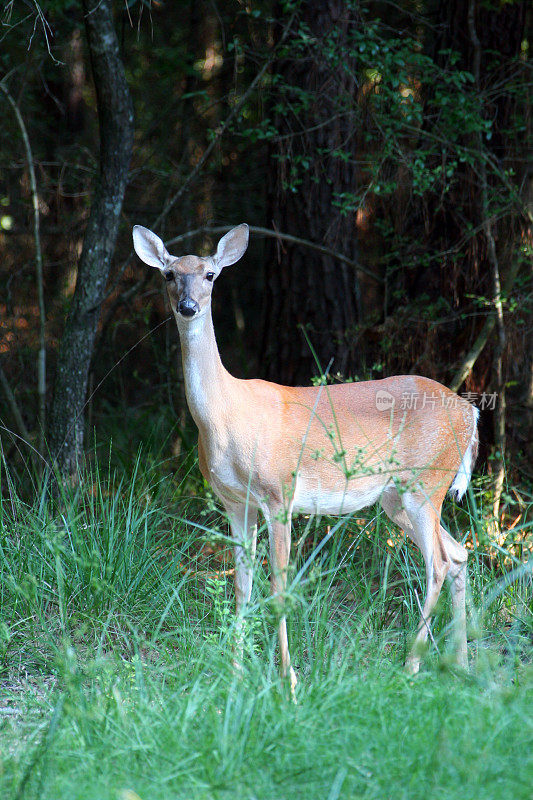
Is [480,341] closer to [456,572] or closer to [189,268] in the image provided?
[456,572]

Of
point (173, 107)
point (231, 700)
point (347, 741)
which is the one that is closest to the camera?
point (347, 741)

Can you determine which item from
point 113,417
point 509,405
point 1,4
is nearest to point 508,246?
point 509,405

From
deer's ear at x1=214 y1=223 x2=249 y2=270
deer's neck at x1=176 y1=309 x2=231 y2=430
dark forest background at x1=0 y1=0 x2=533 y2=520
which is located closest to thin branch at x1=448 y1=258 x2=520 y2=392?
dark forest background at x1=0 y1=0 x2=533 y2=520

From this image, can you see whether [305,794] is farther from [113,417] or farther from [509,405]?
[113,417]

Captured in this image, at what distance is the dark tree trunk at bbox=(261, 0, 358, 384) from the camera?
6.25m

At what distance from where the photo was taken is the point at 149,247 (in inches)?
183

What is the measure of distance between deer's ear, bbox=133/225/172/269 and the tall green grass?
1340mm

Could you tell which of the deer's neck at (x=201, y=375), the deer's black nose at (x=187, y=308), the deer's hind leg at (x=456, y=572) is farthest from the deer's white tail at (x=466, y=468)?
the deer's black nose at (x=187, y=308)

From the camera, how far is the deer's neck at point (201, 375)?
4.25m

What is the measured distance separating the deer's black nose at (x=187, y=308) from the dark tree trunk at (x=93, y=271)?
1.63 metres

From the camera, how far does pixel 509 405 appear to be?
254 inches

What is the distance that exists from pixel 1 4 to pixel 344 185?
2813 millimetres

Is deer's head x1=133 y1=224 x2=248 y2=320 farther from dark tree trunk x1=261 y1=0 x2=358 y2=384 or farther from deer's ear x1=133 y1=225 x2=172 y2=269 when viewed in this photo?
dark tree trunk x1=261 y1=0 x2=358 y2=384

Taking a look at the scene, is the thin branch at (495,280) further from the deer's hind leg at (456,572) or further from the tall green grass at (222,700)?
the tall green grass at (222,700)
